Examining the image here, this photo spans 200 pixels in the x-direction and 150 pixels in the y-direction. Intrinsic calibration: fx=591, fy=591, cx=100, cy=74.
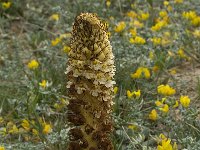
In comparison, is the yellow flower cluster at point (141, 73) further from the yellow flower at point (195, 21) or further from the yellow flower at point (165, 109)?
the yellow flower at point (195, 21)

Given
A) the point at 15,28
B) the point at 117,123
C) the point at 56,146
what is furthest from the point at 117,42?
the point at 15,28

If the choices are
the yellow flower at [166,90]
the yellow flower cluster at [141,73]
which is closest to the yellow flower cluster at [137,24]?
the yellow flower cluster at [141,73]

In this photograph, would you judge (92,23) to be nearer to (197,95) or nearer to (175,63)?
(197,95)

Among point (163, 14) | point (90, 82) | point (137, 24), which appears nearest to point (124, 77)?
point (137, 24)

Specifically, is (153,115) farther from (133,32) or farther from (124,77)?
(133,32)

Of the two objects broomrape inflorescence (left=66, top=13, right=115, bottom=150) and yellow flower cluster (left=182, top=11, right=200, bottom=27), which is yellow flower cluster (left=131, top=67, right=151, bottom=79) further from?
broomrape inflorescence (left=66, top=13, right=115, bottom=150)

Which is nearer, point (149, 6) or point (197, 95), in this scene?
point (197, 95)

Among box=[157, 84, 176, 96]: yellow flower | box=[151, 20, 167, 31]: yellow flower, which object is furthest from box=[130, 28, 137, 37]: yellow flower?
box=[157, 84, 176, 96]: yellow flower
